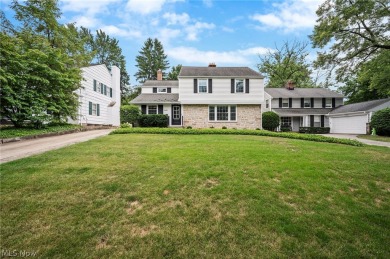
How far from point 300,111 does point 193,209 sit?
1094 inches

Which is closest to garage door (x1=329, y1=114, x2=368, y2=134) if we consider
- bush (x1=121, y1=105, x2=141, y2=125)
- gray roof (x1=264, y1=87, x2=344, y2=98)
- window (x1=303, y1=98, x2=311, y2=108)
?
window (x1=303, y1=98, x2=311, y2=108)

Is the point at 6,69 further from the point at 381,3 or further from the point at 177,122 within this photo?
the point at 381,3

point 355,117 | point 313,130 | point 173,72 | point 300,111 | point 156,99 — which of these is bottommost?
point 313,130

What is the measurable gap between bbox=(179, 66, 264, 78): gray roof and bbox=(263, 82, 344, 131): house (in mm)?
8099

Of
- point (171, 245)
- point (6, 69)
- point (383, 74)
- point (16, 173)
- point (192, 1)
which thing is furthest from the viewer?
point (383, 74)

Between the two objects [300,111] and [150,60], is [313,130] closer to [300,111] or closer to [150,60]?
[300,111]

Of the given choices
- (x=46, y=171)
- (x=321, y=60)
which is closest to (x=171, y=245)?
(x=46, y=171)

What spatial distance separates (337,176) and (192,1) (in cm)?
1021

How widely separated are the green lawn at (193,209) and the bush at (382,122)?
17049mm

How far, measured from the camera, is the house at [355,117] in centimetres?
2066

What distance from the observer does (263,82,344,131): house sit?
26.2 metres

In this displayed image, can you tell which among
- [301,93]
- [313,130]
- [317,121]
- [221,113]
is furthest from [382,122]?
[221,113]

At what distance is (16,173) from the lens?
4.42 meters

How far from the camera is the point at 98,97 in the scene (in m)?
21.4
